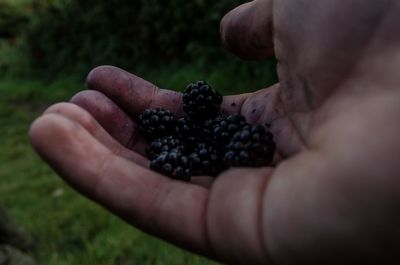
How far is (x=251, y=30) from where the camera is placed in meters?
2.13

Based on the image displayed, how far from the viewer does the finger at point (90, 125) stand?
1.54m

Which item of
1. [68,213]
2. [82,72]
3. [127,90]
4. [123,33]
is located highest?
[127,90]

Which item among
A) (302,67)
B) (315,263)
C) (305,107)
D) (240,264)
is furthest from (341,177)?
(302,67)

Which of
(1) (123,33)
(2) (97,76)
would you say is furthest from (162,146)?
(1) (123,33)

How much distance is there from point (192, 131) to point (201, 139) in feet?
0.16

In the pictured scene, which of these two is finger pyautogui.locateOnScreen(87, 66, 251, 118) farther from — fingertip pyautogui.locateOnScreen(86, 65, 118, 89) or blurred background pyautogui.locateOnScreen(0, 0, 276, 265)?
blurred background pyautogui.locateOnScreen(0, 0, 276, 265)

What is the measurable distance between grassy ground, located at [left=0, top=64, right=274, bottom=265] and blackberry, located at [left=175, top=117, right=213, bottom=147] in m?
1.06

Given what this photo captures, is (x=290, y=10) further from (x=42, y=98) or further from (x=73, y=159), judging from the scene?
(x=42, y=98)

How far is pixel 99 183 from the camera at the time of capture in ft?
4.74

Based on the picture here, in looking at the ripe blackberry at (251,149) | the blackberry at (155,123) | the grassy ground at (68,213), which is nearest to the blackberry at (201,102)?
the blackberry at (155,123)

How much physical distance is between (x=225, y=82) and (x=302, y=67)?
12.4 ft

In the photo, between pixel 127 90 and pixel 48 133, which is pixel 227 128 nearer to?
pixel 127 90

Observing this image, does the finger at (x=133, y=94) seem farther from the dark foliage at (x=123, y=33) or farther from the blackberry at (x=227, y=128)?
the dark foliage at (x=123, y=33)

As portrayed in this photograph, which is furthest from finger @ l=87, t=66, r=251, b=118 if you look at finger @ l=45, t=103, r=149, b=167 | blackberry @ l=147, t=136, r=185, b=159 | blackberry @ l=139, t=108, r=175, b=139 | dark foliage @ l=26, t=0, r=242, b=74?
dark foliage @ l=26, t=0, r=242, b=74
